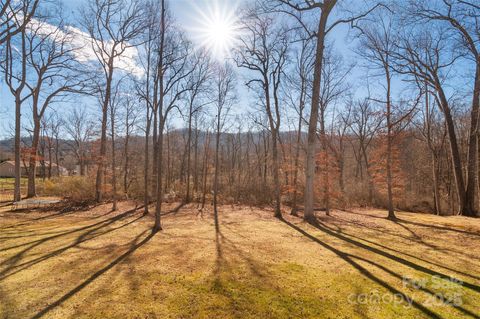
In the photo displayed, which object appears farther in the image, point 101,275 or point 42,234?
point 42,234

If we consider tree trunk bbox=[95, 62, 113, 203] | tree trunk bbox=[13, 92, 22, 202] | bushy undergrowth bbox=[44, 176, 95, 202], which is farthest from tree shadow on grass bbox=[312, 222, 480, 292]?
tree trunk bbox=[13, 92, 22, 202]

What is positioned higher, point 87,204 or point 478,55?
point 478,55

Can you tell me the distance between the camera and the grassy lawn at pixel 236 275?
3.16 m

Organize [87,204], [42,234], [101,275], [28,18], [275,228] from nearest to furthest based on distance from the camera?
[101,275], [42,234], [275,228], [28,18], [87,204]

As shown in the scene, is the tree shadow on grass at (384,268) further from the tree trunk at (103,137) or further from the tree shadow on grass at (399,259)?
the tree trunk at (103,137)

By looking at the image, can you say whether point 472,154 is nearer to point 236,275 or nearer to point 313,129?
point 313,129

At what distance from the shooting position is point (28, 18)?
9.79 m

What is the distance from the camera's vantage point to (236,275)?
4.26 metres

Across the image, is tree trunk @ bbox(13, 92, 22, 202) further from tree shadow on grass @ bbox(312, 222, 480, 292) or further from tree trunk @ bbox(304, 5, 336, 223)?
tree shadow on grass @ bbox(312, 222, 480, 292)

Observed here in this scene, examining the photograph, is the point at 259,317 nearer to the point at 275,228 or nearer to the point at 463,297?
the point at 463,297

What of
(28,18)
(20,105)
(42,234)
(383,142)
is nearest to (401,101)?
(383,142)

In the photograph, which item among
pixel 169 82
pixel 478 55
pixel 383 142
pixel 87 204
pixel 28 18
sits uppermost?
pixel 28 18

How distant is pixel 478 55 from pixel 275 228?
39.1 feet

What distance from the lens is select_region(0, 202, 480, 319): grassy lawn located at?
125 inches
